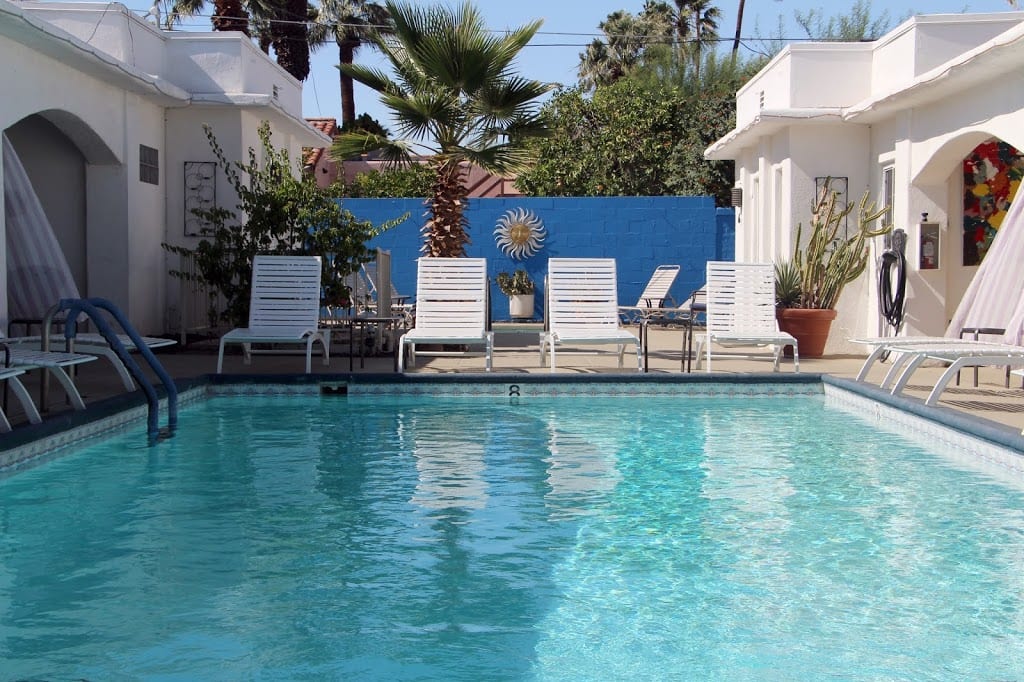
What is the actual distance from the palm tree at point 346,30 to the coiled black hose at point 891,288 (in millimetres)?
24486

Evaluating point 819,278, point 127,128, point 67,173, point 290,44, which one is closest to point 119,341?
point 127,128

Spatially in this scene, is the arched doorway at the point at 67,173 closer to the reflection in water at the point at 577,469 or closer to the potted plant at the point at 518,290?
the reflection in water at the point at 577,469

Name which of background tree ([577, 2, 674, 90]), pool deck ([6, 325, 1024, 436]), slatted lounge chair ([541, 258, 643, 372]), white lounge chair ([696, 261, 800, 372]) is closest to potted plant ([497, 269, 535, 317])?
pool deck ([6, 325, 1024, 436])

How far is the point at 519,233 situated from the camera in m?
19.3

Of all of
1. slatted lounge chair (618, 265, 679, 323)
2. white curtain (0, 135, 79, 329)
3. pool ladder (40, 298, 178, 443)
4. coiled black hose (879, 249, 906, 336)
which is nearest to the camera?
pool ladder (40, 298, 178, 443)

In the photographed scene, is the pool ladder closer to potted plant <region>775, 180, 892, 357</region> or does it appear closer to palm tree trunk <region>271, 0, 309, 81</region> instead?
potted plant <region>775, 180, 892, 357</region>

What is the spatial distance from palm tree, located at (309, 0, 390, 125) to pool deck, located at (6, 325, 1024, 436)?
22.2 m

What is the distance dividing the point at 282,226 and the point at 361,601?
854cm

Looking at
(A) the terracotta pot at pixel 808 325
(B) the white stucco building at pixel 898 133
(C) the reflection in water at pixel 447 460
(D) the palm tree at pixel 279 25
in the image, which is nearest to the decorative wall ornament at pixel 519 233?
(B) the white stucco building at pixel 898 133

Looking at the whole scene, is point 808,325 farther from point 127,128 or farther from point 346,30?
point 346,30

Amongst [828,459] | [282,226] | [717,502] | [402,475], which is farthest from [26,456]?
[282,226]

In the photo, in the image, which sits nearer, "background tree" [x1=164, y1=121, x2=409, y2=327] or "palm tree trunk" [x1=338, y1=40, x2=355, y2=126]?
"background tree" [x1=164, y1=121, x2=409, y2=327]

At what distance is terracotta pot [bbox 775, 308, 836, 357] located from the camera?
12172 mm

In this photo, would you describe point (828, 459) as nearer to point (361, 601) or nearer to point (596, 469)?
point (596, 469)
